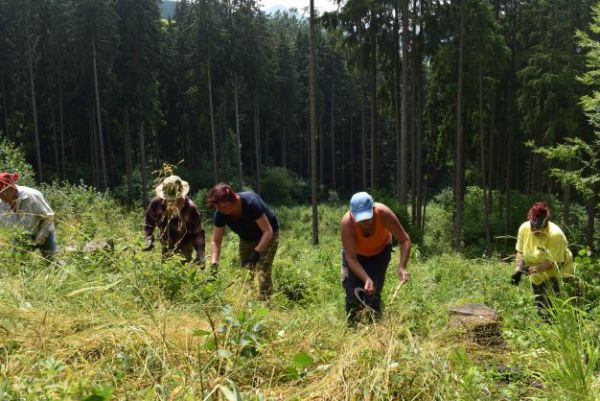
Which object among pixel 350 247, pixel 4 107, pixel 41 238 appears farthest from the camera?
pixel 4 107

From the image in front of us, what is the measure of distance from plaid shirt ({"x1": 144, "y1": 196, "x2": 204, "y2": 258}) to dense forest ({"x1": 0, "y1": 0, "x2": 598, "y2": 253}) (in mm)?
7916

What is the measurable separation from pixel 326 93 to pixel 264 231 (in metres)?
46.5

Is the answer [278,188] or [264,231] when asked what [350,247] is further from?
[278,188]

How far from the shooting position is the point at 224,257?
9.35 m

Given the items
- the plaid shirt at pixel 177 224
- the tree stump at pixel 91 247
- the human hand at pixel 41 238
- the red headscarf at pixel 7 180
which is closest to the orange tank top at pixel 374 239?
the plaid shirt at pixel 177 224

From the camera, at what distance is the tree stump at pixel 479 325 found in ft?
12.1

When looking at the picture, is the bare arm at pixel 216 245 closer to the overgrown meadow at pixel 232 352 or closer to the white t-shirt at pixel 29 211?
the overgrown meadow at pixel 232 352

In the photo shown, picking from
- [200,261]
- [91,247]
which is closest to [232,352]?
[200,261]

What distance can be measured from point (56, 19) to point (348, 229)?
33.6 metres

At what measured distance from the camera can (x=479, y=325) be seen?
3785mm

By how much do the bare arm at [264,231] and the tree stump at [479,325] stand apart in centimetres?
188

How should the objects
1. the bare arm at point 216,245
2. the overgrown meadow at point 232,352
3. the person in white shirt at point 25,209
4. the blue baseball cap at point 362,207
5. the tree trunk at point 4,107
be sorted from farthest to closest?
the tree trunk at point 4,107 < the bare arm at point 216,245 < the person in white shirt at point 25,209 < the blue baseball cap at point 362,207 < the overgrown meadow at point 232,352

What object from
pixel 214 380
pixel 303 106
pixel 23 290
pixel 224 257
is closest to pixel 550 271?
pixel 214 380

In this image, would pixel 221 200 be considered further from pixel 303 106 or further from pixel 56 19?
pixel 303 106
